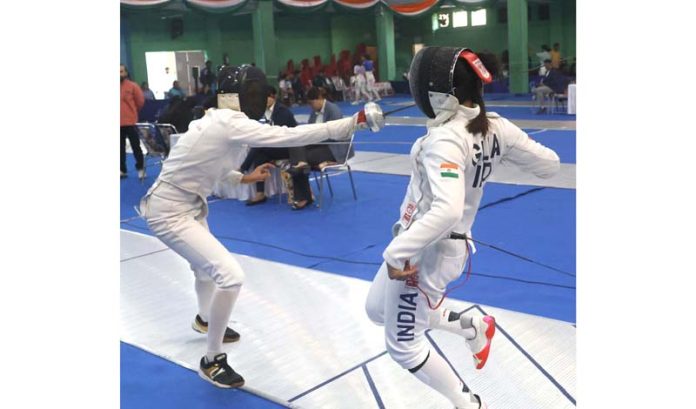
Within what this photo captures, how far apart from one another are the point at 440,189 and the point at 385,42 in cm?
2019

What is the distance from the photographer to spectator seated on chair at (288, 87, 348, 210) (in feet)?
21.9

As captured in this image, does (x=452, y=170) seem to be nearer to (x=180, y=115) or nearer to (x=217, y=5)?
(x=180, y=115)

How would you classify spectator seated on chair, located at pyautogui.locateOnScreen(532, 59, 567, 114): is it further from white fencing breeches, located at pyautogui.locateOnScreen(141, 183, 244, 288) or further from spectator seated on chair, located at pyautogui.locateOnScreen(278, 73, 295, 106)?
white fencing breeches, located at pyautogui.locateOnScreen(141, 183, 244, 288)

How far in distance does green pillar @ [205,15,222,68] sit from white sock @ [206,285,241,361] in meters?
19.7

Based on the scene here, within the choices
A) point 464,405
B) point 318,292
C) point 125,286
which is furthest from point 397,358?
point 125,286

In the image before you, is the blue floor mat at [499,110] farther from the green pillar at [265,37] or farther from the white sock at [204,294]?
the white sock at [204,294]

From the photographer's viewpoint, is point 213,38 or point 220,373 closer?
point 220,373

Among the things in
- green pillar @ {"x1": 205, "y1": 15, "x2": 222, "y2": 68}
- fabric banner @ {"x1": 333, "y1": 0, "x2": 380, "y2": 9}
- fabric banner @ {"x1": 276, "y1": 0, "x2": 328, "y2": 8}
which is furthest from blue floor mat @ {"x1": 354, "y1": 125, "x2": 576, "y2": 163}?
green pillar @ {"x1": 205, "y1": 15, "x2": 222, "y2": 68}

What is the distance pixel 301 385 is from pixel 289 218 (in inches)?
134

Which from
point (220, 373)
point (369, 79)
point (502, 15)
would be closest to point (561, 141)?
point (220, 373)

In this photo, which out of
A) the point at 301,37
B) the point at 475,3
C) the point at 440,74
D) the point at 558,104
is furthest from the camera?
the point at 301,37

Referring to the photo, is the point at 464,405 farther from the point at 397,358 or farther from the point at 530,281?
the point at 530,281

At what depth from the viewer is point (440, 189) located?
215 cm

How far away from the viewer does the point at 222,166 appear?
3213 mm
